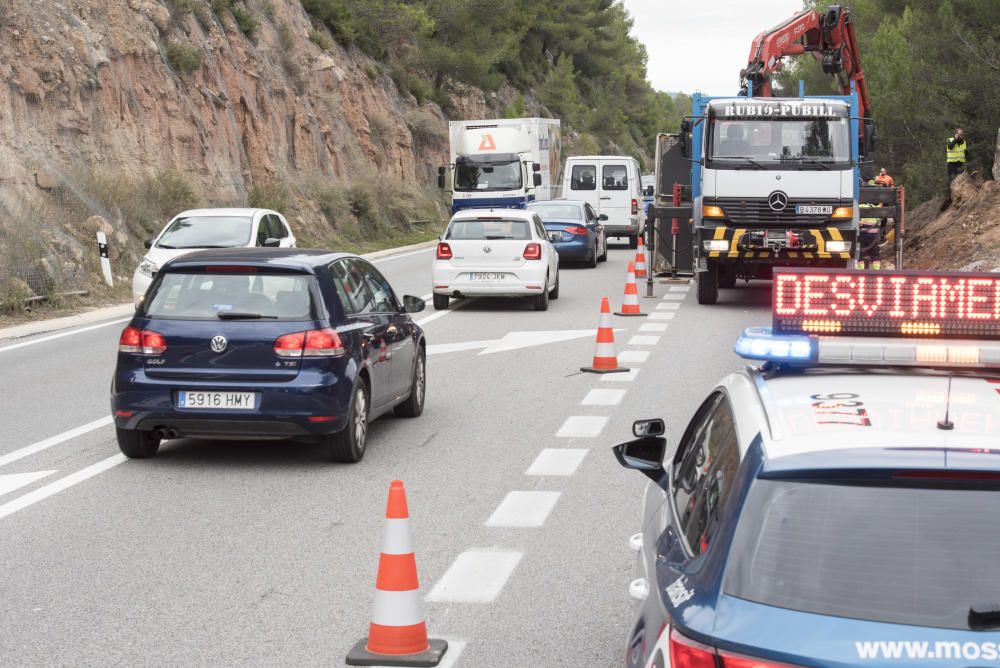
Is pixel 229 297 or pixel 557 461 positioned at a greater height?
pixel 229 297

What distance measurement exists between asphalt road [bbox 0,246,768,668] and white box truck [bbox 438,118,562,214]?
27.1 meters

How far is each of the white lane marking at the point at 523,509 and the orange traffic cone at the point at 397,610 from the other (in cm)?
241

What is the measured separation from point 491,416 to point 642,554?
736 centimetres

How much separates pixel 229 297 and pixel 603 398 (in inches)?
168

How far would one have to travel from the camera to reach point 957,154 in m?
32.7

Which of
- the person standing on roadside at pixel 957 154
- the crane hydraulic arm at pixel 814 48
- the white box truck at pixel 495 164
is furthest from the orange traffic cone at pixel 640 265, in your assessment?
the white box truck at pixel 495 164

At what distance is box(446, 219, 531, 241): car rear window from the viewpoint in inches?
865

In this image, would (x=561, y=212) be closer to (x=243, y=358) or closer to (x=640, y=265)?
(x=640, y=265)

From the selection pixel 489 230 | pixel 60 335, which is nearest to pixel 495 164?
pixel 489 230

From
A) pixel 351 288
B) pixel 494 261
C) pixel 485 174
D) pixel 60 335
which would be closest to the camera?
pixel 351 288

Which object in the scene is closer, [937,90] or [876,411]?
[876,411]

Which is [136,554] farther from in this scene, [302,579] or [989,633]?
[989,633]

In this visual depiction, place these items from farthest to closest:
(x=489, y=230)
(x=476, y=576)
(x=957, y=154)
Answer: (x=957, y=154)
(x=489, y=230)
(x=476, y=576)

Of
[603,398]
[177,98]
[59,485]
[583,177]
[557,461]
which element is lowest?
[603,398]
